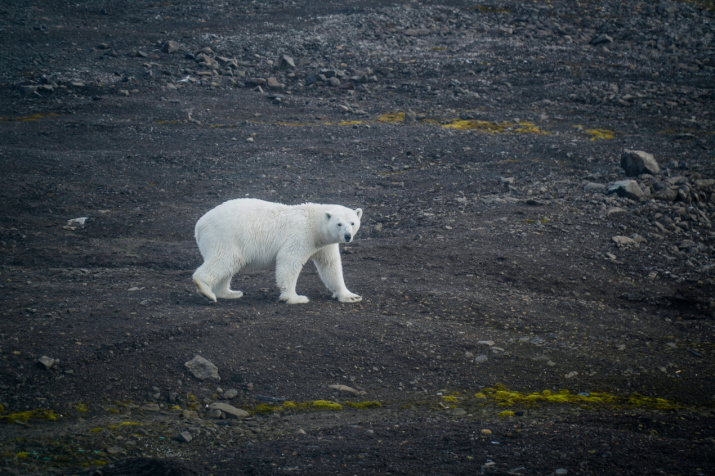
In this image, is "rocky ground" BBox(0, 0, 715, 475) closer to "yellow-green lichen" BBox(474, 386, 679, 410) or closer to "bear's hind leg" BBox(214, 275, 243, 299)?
"yellow-green lichen" BBox(474, 386, 679, 410)

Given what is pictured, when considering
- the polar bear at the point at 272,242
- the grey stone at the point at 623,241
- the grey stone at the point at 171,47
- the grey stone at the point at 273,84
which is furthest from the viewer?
the grey stone at the point at 171,47

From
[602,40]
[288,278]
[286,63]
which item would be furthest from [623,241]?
[602,40]

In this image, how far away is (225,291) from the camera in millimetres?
7418

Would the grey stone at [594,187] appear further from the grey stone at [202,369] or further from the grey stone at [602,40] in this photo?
the grey stone at [602,40]

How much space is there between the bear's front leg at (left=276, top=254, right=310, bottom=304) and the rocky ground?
270 millimetres

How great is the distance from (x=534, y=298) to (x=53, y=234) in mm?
7270

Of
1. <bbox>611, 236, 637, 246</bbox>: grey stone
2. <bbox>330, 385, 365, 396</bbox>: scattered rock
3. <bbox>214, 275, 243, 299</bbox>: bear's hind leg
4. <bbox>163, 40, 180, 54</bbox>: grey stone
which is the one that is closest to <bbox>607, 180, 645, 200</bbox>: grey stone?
<bbox>611, 236, 637, 246</bbox>: grey stone

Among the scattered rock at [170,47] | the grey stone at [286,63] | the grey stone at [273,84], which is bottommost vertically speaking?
the grey stone at [273,84]

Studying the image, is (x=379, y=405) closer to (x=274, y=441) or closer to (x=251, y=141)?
(x=274, y=441)

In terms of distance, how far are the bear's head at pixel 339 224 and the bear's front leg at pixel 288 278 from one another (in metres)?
0.52

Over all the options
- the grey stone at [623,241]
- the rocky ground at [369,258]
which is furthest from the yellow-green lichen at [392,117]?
the grey stone at [623,241]

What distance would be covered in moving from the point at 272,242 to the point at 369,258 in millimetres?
2040

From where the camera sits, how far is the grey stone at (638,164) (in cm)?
1195

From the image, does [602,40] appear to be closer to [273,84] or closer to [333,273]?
[273,84]
